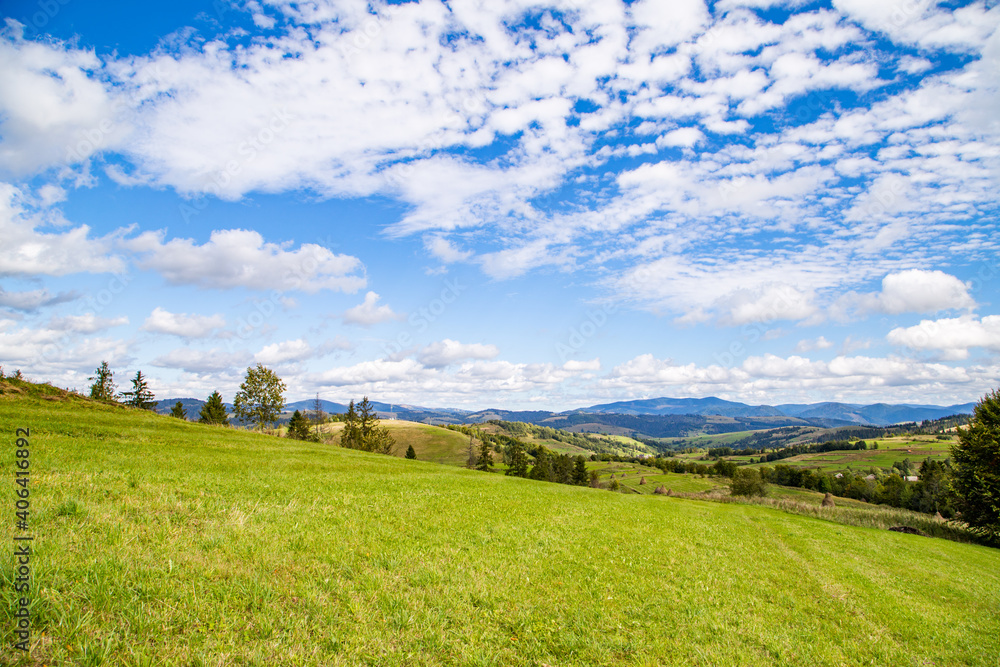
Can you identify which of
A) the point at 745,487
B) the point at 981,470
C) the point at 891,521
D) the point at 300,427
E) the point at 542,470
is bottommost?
the point at 745,487

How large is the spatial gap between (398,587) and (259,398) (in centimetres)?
8913

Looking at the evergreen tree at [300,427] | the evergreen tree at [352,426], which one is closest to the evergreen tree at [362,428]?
the evergreen tree at [352,426]

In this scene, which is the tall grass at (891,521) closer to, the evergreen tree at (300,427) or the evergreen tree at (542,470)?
the evergreen tree at (542,470)

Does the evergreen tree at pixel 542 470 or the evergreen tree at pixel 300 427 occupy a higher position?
the evergreen tree at pixel 300 427

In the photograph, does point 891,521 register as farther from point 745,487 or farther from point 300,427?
point 300,427

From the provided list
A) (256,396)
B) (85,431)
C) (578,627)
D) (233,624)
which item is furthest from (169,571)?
(256,396)

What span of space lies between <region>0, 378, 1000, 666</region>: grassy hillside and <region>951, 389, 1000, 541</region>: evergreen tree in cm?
3735

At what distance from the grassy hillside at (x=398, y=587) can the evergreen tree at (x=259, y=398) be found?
7009cm

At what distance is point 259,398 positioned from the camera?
86.3m

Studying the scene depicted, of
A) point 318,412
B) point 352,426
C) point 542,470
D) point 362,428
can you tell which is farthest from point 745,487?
point 318,412

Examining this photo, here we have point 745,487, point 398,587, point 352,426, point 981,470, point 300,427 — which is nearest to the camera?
point 398,587

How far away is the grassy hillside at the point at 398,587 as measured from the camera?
6.48 meters

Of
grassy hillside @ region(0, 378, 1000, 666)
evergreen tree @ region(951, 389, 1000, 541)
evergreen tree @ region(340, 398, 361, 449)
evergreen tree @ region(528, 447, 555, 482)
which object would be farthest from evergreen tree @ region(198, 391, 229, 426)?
evergreen tree @ region(951, 389, 1000, 541)

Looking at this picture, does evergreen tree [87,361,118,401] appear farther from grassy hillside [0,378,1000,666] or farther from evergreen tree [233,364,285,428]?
grassy hillside [0,378,1000,666]
